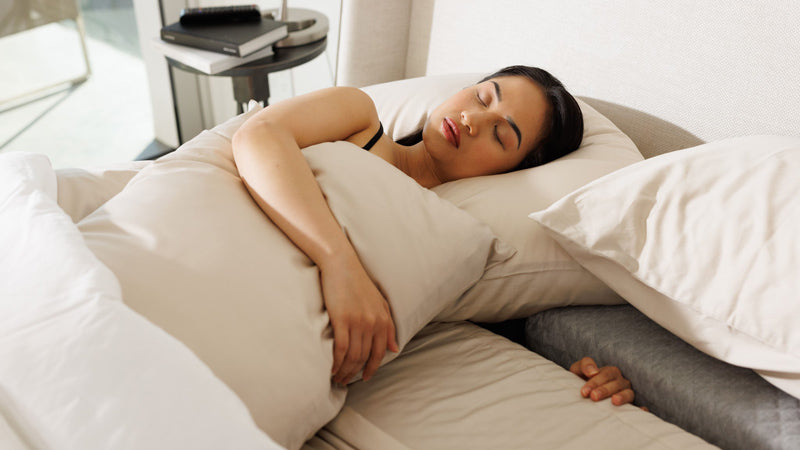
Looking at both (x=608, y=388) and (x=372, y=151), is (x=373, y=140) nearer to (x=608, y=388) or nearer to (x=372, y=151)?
(x=372, y=151)

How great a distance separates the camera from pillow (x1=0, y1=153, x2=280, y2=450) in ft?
1.75

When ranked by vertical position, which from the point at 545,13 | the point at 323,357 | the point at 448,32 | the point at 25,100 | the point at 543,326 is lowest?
the point at 25,100

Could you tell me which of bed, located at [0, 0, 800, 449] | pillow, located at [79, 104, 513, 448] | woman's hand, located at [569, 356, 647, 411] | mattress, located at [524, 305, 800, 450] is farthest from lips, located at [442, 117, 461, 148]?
woman's hand, located at [569, 356, 647, 411]

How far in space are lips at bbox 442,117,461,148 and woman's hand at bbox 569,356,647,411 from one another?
455 mm

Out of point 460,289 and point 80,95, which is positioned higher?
point 460,289

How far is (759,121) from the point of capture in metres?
1.09

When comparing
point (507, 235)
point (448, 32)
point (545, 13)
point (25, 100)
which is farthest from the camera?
point (25, 100)

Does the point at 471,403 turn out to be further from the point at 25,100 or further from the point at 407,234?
the point at 25,100

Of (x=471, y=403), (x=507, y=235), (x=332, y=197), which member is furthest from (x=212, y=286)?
(x=507, y=235)

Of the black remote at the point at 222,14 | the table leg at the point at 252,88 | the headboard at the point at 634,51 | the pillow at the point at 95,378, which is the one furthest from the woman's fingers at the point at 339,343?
the black remote at the point at 222,14

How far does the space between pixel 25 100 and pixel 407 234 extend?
2014mm

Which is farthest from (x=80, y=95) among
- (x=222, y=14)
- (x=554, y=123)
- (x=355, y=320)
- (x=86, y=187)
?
(x=355, y=320)

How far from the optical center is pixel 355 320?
788 millimetres

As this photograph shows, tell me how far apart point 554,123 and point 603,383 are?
0.51 meters
